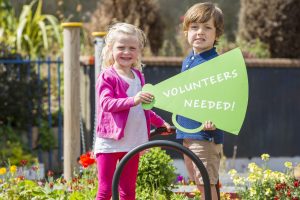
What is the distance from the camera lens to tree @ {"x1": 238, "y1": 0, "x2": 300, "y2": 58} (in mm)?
10148

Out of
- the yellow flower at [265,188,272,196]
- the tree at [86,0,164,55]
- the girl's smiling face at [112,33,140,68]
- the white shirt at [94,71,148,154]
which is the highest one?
the tree at [86,0,164,55]

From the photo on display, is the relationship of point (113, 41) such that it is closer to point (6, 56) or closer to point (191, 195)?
point (191, 195)

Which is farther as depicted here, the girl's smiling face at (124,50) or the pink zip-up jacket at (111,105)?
the girl's smiling face at (124,50)

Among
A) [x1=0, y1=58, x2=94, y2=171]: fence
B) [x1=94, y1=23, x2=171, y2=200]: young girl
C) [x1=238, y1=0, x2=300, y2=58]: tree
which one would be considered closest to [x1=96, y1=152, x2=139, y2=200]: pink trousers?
[x1=94, y1=23, x2=171, y2=200]: young girl

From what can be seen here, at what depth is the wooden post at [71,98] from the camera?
244 inches

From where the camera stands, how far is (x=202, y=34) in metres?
4.36

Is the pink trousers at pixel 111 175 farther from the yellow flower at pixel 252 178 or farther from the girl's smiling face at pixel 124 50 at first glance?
the yellow flower at pixel 252 178

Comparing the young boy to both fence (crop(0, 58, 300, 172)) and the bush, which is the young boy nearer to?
the bush

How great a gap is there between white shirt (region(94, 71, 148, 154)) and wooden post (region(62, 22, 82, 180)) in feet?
6.46

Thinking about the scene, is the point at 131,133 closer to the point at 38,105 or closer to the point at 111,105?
the point at 111,105

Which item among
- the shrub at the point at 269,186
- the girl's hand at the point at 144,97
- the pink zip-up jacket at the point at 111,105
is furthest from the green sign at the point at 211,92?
A: the shrub at the point at 269,186

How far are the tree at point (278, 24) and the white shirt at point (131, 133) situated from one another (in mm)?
6140

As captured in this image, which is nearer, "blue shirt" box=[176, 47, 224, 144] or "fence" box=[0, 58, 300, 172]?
"blue shirt" box=[176, 47, 224, 144]

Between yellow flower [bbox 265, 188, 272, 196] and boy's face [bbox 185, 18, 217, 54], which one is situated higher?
boy's face [bbox 185, 18, 217, 54]
